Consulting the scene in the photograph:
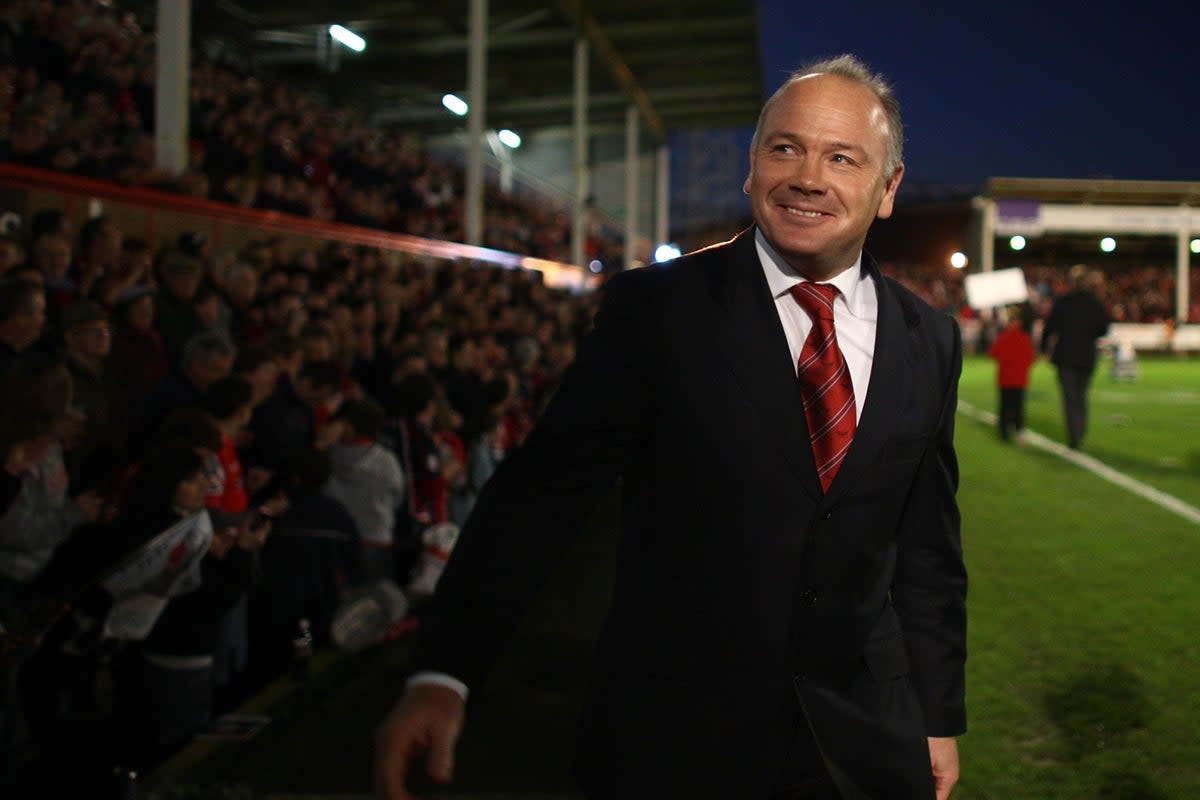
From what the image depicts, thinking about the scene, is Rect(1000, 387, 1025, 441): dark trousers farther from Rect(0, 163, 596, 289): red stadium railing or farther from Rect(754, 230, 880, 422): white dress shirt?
Rect(754, 230, 880, 422): white dress shirt

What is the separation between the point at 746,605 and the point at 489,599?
0.41 meters

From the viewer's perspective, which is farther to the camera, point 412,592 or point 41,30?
point 41,30

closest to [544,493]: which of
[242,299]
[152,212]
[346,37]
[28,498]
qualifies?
[28,498]

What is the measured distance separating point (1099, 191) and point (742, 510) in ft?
144

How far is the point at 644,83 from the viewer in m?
31.1

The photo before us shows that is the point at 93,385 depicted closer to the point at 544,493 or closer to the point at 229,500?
the point at 229,500

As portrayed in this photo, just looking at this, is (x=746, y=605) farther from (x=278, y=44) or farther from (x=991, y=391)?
(x=278, y=44)

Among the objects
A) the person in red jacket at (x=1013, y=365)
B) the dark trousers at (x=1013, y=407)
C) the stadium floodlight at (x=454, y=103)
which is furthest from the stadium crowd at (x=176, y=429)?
the stadium floodlight at (x=454, y=103)

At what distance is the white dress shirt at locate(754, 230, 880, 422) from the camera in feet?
5.94

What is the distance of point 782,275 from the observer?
1.81 meters

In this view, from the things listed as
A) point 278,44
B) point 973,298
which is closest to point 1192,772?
point 973,298

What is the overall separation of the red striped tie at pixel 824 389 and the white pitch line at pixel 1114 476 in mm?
7669

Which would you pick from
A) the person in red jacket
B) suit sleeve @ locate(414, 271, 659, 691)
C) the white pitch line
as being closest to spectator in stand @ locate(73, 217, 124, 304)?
suit sleeve @ locate(414, 271, 659, 691)

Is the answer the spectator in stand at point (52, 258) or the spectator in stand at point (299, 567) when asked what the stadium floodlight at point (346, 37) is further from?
the spectator in stand at point (299, 567)
